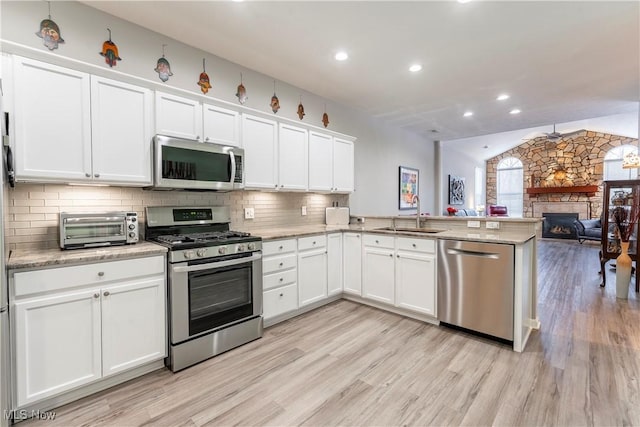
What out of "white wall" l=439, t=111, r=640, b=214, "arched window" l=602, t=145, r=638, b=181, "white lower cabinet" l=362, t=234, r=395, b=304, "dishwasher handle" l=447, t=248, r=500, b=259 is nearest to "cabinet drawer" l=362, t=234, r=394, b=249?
"white lower cabinet" l=362, t=234, r=395, b=304

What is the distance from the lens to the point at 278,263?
3010mm

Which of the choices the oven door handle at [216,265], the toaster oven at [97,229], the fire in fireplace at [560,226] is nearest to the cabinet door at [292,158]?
the oven door handle at [216,265]

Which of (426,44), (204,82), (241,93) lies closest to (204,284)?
(204,82)

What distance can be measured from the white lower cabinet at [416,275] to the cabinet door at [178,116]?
7.59 ft

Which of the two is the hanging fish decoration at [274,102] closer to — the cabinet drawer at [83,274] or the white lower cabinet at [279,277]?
the white lower cabinet at [279,277]

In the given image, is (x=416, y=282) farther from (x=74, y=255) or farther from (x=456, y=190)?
(x=456, y=190)

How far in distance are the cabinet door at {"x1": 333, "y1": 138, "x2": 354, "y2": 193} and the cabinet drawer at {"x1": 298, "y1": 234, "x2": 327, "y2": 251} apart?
0.89 m

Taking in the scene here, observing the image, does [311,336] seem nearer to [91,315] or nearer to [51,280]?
[91,315]

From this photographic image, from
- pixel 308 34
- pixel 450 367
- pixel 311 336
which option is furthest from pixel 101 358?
pixel 308 34

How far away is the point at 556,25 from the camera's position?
2.59m

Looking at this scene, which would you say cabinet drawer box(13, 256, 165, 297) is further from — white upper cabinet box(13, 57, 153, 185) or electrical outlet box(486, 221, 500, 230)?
electrical outlet box(486, 221, 500, 230)

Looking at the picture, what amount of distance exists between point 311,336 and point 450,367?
3.94 ft

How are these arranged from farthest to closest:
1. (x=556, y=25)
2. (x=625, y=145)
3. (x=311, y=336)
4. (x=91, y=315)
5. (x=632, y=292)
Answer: (x=625, y=145) < (x=632, y=292) < (x=311, y=336) < (x=556, y=25) < (x=91, y=315)

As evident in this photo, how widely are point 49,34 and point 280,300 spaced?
9.31 ft
